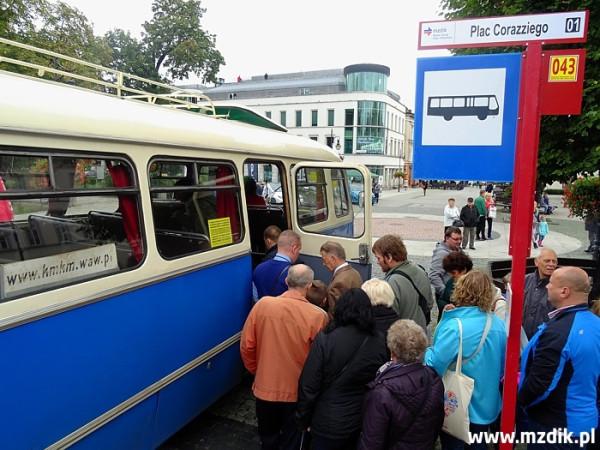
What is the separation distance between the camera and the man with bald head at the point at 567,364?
248cm

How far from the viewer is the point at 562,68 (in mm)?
2240

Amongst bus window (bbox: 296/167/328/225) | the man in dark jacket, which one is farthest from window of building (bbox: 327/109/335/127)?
bus window (bbox: 296/167/328/225)

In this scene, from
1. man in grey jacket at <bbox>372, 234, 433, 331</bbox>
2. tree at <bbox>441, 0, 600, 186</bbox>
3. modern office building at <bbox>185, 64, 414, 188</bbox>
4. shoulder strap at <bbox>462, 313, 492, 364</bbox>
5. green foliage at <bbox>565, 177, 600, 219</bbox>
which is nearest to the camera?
shoulder strap at <bbox>462, 313, 492, 364</bbox>

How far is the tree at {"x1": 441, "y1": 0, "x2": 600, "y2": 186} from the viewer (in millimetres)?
5223

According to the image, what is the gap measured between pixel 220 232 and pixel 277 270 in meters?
0.62

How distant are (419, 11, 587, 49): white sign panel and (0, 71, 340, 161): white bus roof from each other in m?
1.88

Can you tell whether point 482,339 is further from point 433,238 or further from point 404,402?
point 433,238

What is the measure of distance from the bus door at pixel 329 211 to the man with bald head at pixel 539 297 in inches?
63.3

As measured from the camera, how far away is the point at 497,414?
2855 millimetres

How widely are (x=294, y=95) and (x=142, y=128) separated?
6134 centimetres

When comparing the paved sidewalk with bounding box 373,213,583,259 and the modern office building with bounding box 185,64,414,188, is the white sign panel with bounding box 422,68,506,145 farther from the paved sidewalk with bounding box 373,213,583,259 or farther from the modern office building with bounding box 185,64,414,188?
the modern office building with bounding box 185,64,414,188

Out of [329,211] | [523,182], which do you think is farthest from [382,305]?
[329,211]

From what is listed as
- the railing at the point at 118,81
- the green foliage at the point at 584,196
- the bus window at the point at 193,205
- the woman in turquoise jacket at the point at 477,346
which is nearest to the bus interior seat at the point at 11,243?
the bus window at the point at 193,205

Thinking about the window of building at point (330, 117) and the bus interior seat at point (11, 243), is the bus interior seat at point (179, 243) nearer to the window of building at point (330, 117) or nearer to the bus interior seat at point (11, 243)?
the bus interior seat at point (11, 243)
